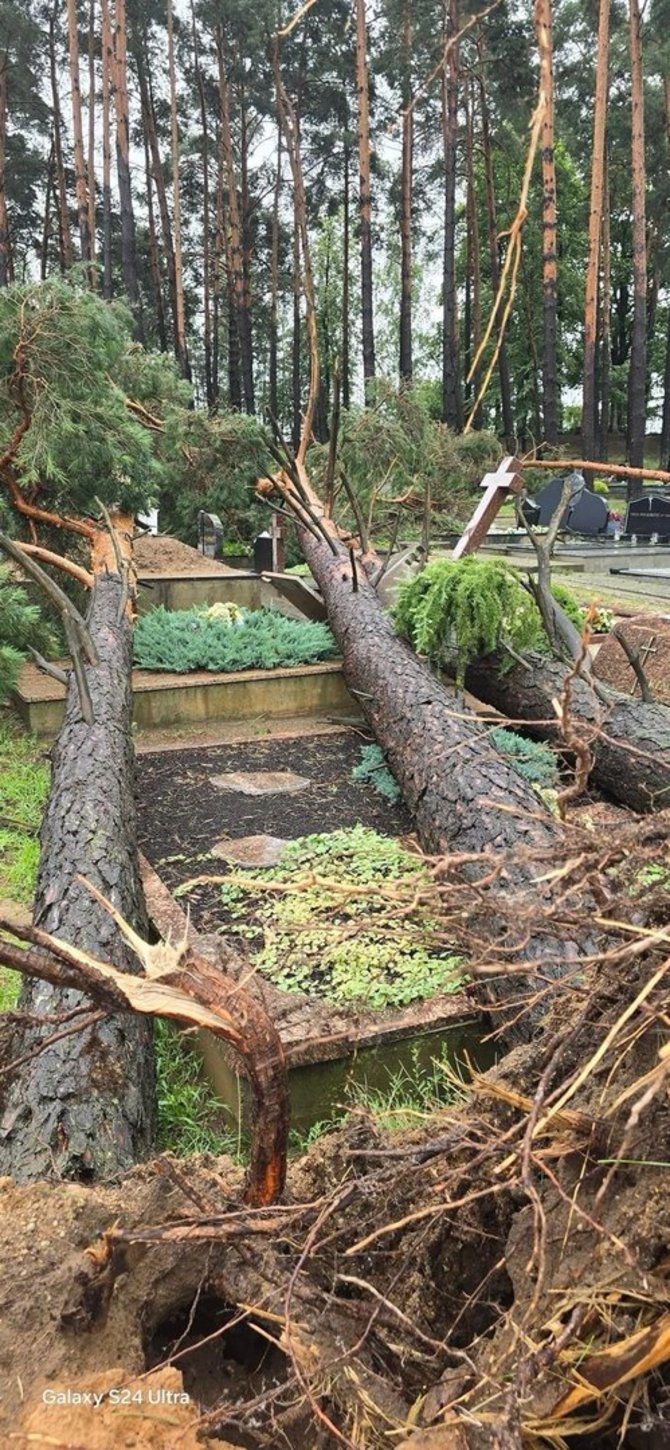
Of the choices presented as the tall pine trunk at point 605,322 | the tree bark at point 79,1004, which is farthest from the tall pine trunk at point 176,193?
the tree bark at point 79,1004

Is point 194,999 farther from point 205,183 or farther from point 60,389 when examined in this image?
point 205,183

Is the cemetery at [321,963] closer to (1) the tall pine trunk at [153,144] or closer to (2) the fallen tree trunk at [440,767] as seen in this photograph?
(2) the fallen tree trunk at [440,767]

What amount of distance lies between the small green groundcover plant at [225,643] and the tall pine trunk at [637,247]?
10502 mm

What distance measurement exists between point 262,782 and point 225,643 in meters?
2.33

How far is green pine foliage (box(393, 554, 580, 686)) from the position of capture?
224 inches

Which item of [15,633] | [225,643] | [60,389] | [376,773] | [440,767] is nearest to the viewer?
[440,767]

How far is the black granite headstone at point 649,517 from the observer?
15.6 m

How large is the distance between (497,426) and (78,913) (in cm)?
3888

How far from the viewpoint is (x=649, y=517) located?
1573 centimetres

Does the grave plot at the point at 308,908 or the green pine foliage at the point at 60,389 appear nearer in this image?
the grave plot at the point at 308,908

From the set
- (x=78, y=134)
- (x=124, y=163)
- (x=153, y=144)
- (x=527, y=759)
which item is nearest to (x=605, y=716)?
(x=527, y=759)

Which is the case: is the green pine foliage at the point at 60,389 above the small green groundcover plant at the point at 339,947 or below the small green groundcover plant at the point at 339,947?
above

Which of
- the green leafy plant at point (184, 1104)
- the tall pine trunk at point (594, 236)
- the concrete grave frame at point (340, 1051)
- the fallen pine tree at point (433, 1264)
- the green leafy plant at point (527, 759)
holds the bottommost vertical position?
the green leafy plant at point (184, 1104)

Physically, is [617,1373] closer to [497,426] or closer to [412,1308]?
[412,1308]
